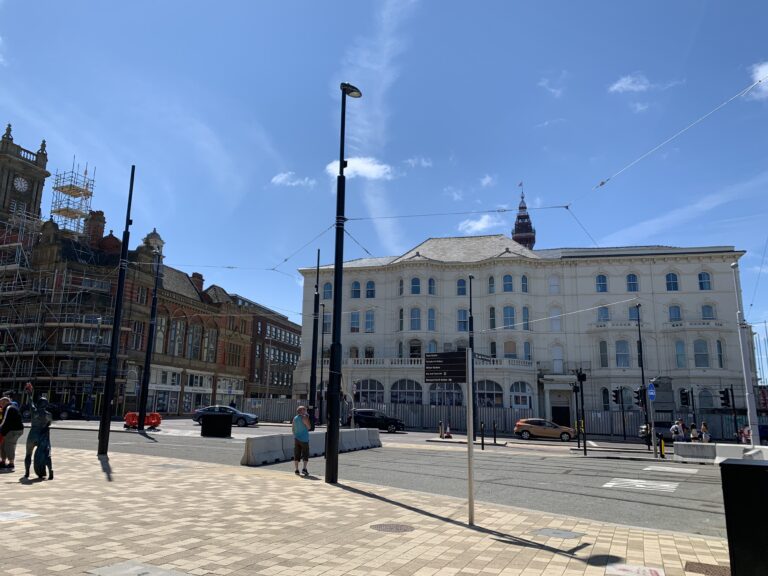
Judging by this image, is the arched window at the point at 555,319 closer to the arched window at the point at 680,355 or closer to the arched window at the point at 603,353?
the arched window at the point at 603,353

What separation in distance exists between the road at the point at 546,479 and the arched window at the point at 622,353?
28.0m

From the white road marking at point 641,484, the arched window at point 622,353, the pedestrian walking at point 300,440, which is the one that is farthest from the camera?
the arched window at point 622,353

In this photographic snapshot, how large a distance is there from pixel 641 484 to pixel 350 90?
1219 centimetres

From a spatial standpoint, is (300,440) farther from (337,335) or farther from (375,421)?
(375,421)

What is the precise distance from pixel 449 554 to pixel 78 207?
2523 inches

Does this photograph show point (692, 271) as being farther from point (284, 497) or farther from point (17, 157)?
point (17, 157)

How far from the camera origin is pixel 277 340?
9119 centimetres

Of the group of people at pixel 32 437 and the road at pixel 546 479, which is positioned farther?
the group of people at pixel 32 437

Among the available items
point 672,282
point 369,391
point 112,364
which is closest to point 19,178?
point 369,391

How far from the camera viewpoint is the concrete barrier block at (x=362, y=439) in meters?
22.3

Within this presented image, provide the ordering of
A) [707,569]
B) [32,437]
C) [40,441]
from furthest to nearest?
1. [32,437]
2. [40,441]
3. [707,569]

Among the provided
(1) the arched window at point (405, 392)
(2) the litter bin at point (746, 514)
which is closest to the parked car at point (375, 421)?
(1) the arched window at point (405, 392)

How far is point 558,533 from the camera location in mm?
8023

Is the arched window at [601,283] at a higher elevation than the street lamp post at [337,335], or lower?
higher
